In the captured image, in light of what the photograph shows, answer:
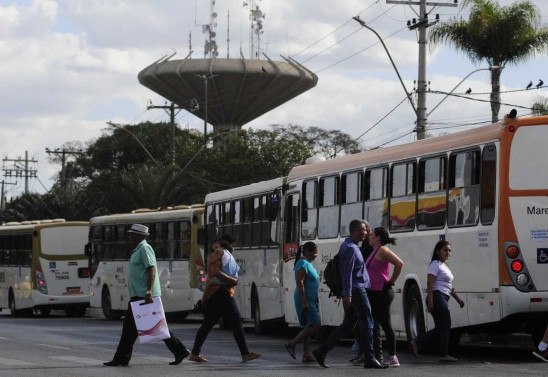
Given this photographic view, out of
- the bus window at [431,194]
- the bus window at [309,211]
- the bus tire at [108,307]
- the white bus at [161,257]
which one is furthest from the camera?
the bus tire at [108,307]

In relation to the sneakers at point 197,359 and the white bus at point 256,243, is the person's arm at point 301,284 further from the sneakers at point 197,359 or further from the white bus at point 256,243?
the white bus at point 256,243

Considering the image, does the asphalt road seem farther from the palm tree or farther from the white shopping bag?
the palm tree

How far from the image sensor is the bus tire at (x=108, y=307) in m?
40.9

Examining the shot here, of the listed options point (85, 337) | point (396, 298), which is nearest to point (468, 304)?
point (396, 298)

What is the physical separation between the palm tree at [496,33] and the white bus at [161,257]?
11.7 meters

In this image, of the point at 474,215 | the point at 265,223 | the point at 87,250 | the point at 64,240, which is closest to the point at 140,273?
the point at 474,215

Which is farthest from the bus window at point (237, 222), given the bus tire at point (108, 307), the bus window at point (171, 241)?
the bus tire at point (108, 307)

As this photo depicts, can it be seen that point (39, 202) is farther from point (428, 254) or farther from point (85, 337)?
point (428, 254)

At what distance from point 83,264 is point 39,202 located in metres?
54.5

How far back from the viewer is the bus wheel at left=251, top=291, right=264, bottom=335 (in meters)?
29.8

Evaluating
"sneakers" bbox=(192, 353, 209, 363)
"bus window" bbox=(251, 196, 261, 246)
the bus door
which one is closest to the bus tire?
"bus window" bbox=(251, 196, 261, 246)

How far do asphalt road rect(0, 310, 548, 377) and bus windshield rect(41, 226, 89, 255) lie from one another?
1438cm

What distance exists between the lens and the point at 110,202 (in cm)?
7381

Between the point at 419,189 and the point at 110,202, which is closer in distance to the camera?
the point at 419,189
